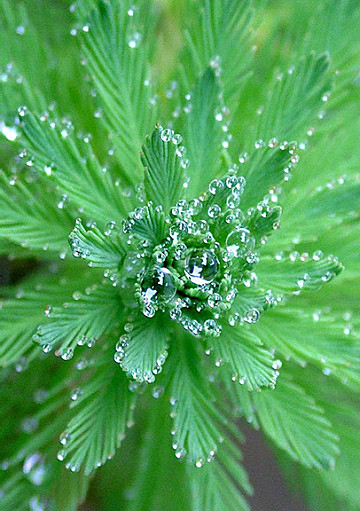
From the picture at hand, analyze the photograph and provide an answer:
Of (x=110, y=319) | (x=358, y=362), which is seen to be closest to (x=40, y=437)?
(x=110, y=319)

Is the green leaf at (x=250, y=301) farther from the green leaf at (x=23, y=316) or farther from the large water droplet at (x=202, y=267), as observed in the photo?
the green leaf at (x=23, y=316)

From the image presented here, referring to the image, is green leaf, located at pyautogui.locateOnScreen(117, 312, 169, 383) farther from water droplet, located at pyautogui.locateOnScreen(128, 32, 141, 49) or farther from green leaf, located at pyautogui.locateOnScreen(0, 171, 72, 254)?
water droplet, located at pyautogui.locateOnScreen(128, 32, 141, 49)

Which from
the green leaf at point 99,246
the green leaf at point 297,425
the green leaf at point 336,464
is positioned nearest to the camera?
the green leaf at point 99,246

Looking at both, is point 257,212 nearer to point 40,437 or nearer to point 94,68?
point 94,68

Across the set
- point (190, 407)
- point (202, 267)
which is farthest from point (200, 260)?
point (190, 407)

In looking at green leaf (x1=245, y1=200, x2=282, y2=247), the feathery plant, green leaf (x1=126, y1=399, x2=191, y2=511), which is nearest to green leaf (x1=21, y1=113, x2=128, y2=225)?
the feathery plant

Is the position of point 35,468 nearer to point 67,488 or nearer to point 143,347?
point 67,488

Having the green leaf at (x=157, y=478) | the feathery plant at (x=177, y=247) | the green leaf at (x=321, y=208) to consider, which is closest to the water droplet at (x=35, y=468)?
the feathery plant at (x=177, y=247)
